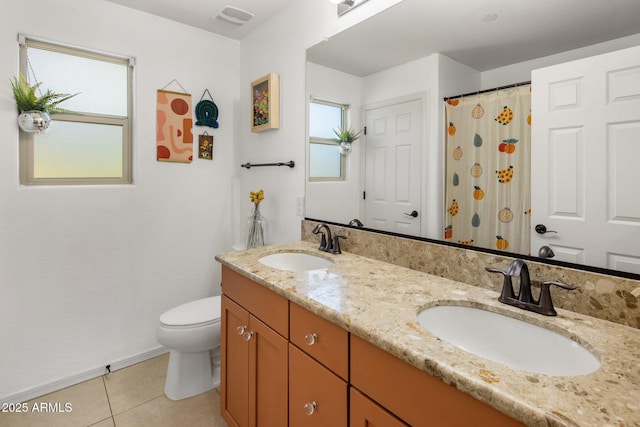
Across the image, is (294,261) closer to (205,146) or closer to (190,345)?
(190,345)

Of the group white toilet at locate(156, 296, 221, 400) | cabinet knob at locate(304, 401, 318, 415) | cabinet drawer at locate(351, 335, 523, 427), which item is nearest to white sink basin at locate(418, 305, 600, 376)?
cabinet drawer at locate(351, 335, 523, 427)

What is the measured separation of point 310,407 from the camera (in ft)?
3.39

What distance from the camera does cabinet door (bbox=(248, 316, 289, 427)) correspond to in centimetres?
119

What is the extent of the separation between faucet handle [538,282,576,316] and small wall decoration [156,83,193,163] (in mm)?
2289

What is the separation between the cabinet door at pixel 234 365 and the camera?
144 cm

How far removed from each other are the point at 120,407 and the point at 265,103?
2050mm

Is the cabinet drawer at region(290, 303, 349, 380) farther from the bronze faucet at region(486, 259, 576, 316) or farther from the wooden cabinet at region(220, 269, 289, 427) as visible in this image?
the bronze faucet at region(486, 259, 576, 316)

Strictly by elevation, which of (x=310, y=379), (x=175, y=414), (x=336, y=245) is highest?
(x=336, y=245)

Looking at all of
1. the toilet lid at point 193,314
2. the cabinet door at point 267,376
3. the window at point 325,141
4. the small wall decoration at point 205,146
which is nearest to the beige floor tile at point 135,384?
the toilet lid at point 193,314

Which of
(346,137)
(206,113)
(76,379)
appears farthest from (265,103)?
(76,379)

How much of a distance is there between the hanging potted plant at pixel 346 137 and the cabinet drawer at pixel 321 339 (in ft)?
2.94

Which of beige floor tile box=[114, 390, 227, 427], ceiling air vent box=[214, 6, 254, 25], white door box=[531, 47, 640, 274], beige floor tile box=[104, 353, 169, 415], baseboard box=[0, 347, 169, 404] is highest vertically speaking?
ceiling air vent box=[214, 6, 254, 25]

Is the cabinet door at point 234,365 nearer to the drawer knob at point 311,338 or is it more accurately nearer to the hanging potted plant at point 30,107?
the drawer knob at point 311,338

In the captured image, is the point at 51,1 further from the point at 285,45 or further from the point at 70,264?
the point at 70,264
